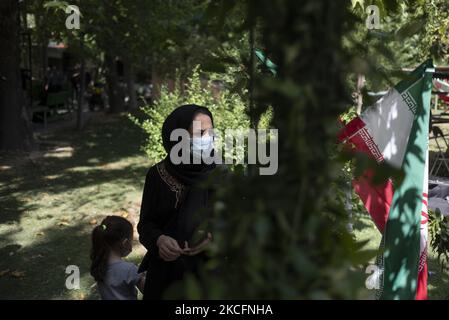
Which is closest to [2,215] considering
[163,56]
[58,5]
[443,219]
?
[58,5]

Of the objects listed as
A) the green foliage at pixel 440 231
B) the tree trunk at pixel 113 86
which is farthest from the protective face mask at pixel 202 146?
the tree trunk at pixel 113 86

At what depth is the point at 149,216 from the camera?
294cm

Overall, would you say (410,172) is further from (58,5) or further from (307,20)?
(58,5)

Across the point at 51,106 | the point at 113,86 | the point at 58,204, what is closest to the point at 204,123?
the point at 58,204

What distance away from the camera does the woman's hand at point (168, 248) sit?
2.76 meters

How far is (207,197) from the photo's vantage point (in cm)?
289

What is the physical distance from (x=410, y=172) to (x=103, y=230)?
1830 mm

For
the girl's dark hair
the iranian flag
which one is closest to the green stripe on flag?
the iranian flag

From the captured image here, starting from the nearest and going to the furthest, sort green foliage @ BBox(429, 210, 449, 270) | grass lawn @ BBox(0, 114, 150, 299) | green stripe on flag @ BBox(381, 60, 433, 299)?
green stripe on flag @ BBox(381, 60, 433, 299), green foliage @ BBox(429, 210, 449, 270), grass lawn @ BBox(0, 114, 150, 299)

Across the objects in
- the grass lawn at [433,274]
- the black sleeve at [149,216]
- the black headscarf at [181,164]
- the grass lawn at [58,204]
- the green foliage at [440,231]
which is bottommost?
the grass lawn at [433,274]

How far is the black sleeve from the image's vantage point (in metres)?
2.87

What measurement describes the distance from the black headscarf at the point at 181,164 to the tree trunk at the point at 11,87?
8758 millimetres

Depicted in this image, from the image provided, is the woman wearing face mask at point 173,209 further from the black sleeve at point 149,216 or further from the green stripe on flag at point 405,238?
the green stripe on flag at point 405,238

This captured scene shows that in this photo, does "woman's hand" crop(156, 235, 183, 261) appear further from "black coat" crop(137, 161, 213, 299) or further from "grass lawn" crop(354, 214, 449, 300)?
"grass lawn" crop(354, 214, 449, 300)
